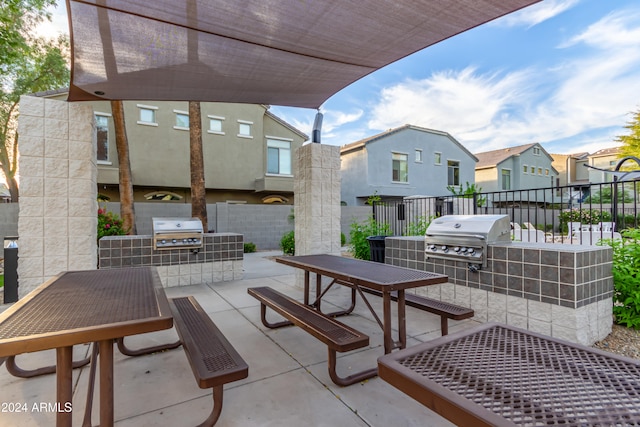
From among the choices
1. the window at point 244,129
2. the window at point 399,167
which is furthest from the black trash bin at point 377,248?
the window at point 399,167

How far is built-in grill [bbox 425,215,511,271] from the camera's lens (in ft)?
10.5

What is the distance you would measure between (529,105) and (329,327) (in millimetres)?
19174

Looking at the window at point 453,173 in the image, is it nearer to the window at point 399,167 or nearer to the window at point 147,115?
the window at point 399,167

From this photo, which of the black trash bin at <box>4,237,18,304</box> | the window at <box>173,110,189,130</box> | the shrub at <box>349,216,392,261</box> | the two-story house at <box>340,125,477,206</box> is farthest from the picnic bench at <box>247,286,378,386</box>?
the two-story house at <box>340,125,477,206</box>

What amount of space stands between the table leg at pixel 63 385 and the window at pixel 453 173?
19719mm

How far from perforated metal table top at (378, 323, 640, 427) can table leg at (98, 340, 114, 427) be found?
4.33 feet

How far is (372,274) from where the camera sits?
2561mm

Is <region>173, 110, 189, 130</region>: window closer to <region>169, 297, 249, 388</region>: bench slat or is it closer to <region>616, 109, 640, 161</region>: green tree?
<region>169, 297, 249, 388</region>: bench slat

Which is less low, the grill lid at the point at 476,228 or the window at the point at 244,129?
the window at the point at 244,129

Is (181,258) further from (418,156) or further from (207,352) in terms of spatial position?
(418,156)

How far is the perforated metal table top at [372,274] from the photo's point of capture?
88.0 inches

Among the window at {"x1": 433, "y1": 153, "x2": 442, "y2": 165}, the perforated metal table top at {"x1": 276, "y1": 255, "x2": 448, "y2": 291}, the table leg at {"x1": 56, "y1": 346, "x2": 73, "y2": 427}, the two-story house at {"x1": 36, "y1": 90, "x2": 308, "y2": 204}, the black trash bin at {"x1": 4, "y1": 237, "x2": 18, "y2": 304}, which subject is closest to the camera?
the table leg at {"x1": 56, "y1": 346, "x2": 73, "y2": 427}

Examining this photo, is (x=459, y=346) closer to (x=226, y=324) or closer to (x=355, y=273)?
(x=355, y=273)

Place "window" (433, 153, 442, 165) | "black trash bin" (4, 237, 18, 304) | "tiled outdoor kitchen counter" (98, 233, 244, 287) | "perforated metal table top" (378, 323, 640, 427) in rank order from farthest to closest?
1. "window" (433, 153, 442, 165)
2. "tiled outdoor kitchen counter" (98, 233, 244, 287)
3. "black trash bin" (4, 237, 18, 304)
4. "perforated metal table top" (378, 323, 640, 427)
